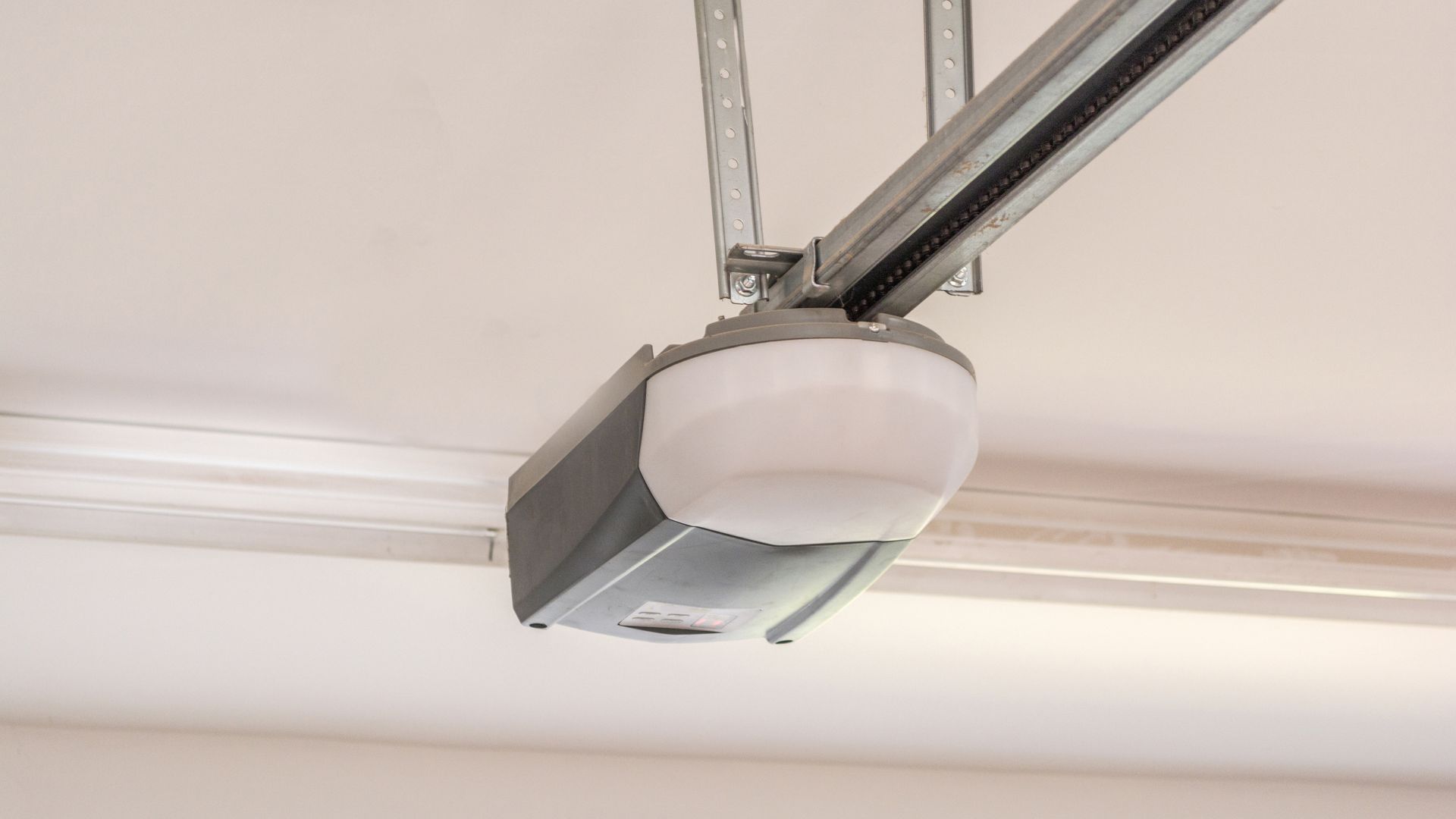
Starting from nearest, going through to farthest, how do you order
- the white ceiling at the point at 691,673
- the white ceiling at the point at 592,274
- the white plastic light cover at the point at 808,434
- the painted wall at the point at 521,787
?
1. the white plastic light cover at the point at 808,434
2. the white ceiling at the point at 592,274
3. the white ceiling at the point at 691,673
4. the painted wall at the point at 521,787

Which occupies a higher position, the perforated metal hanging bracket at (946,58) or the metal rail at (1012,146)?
the perforated metal hanging bracket at (946,58)

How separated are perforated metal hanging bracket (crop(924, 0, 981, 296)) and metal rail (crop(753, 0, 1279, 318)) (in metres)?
0.05

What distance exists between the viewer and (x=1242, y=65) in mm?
1387

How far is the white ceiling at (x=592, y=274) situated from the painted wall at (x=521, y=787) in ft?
0.99

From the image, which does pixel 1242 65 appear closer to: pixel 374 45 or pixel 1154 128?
pixel 1154 128

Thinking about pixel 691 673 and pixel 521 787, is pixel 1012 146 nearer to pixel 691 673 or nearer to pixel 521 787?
pixel 691 673

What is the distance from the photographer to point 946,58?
1047 millimetres

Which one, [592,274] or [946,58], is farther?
[592,274]

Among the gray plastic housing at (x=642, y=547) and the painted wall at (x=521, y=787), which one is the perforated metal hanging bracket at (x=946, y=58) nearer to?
the gray plastic housing at (x=642, y=547)

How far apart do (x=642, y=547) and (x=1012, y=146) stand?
432mm

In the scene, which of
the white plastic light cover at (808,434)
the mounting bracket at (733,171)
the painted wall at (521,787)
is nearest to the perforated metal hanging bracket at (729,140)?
the mounting bracket at (733,171)

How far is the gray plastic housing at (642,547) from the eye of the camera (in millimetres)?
994

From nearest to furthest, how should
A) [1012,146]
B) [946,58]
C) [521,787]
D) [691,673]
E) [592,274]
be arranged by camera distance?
[1012,146]
[946,58]
[592,274]
[691,673]
[521,787]

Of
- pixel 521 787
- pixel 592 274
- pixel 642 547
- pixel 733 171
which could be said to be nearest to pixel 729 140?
pixel 733 171
